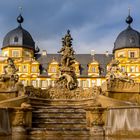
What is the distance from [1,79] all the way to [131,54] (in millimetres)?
79553

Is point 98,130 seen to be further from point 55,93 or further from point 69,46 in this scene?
point 69,46

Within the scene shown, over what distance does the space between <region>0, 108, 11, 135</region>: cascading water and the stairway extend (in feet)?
3.91

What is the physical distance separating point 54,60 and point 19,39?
10498mm

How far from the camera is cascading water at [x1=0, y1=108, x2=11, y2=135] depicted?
21.2 meters

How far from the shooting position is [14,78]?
99.3ft

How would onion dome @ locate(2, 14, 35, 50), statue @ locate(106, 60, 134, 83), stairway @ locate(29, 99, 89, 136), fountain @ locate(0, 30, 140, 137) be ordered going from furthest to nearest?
onion dome @ locate(2, 14, 35, 50), statue @ locate(106, 60, 134, 83), stairway @ locate(29, 99, 89, 136), fountain @ locate(0, 30, 140, 137)

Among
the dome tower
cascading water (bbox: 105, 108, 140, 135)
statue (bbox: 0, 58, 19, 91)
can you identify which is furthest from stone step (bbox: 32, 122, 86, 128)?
the dome tower

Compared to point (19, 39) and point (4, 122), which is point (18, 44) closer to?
point (19, 39)

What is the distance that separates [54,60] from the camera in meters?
106

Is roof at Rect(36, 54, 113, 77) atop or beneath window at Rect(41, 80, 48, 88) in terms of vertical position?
atop

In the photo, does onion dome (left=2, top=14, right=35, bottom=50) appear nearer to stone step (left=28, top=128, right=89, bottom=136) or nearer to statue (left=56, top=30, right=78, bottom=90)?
statue (left=56, top=30, right=78, bottom=90)

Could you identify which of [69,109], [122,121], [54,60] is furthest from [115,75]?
[54,60]

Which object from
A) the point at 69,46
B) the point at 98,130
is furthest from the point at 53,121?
the point at 69,46

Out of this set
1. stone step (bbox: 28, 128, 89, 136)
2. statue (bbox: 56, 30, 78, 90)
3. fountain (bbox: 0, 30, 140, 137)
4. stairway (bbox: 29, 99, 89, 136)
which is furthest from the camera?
statue (bbox: 56, 30, 78, 90)
